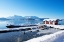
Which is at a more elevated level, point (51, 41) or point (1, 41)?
point (51, 41)

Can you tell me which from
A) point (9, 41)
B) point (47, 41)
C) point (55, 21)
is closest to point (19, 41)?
point (9, 41)

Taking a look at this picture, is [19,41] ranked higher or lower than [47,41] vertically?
lower

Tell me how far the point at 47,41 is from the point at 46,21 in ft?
154

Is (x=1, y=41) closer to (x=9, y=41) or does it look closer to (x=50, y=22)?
(x=9, y=41)

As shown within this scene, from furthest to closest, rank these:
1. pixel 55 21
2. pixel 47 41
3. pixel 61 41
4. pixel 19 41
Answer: pixel 55 21, pixel 19 41, pixel 61 41, pixel 47 41

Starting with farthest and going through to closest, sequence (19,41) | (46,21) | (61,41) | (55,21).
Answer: (46,21)
(55,21)
(19,41)
(61,41)

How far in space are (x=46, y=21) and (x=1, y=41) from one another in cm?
4403

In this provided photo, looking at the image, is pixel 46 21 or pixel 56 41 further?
pixel 46 21

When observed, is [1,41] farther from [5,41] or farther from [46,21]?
[46,21]

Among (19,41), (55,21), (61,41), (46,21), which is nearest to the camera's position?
(61,41)

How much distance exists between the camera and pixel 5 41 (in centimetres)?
1848

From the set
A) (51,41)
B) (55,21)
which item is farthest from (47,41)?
(55,21)

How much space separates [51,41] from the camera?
1320cm

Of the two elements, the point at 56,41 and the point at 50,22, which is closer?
the point at 56,41
